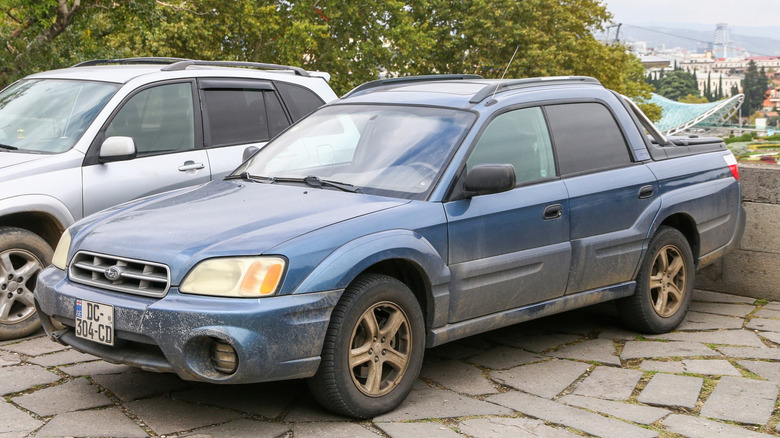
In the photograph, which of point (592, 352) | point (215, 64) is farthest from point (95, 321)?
point (215, 64)

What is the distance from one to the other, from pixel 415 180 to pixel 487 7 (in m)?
45.1

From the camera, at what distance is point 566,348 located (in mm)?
6102

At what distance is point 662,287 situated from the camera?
21.1ft

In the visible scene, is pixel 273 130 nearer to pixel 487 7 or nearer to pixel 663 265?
pixel 663 265

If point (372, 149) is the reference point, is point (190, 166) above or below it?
below

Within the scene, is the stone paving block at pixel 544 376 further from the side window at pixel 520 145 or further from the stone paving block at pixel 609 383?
the side window at pixel 520 145

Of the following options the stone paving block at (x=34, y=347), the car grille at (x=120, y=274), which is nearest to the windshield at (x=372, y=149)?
the car grille at (x=120, y=274)

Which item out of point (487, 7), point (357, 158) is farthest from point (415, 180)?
point (487, 7)

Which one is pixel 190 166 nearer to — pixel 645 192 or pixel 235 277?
pixel 235 277

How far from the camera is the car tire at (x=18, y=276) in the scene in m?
5.89

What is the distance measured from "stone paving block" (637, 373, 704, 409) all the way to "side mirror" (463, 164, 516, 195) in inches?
55.1

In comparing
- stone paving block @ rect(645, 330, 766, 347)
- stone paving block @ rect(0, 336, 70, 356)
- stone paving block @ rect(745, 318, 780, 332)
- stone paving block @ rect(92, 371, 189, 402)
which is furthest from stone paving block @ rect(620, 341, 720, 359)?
stone paving block @ rect(0, 336, 70, 356)

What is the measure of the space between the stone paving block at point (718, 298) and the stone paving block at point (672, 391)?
8.34 feet

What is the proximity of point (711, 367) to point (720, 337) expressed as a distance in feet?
2.85
